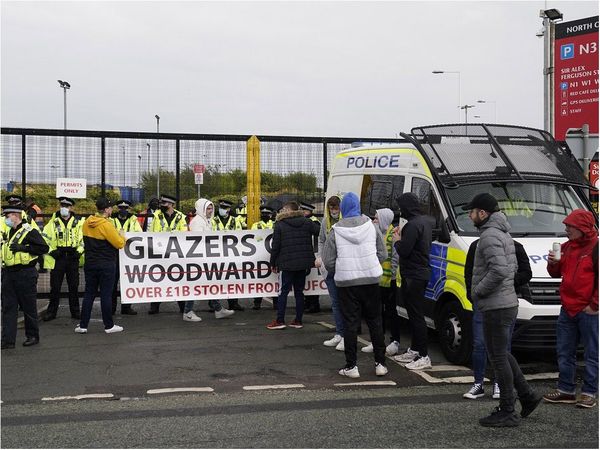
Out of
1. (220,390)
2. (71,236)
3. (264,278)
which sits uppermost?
(71,236)

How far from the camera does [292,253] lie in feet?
32.9

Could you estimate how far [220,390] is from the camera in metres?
6.79

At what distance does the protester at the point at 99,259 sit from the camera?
31.6 feet

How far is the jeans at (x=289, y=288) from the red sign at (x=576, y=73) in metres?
11.4

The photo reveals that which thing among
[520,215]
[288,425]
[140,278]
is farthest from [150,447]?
[140,278]

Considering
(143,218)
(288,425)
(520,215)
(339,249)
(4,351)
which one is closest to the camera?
(288,425)

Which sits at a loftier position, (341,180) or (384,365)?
(341,180)

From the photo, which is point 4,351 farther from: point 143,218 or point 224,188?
point 224,188

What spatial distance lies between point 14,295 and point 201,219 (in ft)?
10.7

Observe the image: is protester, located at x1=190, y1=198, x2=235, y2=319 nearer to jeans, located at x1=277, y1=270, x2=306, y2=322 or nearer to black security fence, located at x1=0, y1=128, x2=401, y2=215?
black security fence, located at x1=0, y1=128, x2=401, y2=215

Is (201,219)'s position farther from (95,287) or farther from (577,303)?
(577,303)

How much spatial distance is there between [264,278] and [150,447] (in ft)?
20.2


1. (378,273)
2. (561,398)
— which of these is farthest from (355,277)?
(561,398)

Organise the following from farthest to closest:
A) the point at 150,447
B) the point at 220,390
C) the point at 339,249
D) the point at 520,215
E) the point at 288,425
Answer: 1. the point at 520,215
2. the point at 339,249
3. the point at 220,390
4. the point at 288,425
5. the point at 150,447
